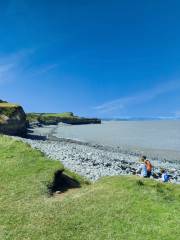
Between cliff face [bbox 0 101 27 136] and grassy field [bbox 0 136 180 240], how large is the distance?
2437 inches

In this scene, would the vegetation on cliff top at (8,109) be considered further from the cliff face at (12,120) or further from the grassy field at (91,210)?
the grassy field at (91,210)

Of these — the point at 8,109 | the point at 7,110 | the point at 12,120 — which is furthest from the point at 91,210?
the point at 8,109

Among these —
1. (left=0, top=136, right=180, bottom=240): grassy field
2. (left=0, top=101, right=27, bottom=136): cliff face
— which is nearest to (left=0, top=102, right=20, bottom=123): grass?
(left=0, top=101, right=27, bottom=136): cliff face

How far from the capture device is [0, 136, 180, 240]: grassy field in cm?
1711

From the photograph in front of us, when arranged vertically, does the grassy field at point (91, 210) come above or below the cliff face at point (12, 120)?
below

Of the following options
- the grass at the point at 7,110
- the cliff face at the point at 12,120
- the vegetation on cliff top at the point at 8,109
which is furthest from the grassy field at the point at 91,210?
the vegetation on cliff top at the point at 8,109

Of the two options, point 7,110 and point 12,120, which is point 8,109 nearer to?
point 7,110

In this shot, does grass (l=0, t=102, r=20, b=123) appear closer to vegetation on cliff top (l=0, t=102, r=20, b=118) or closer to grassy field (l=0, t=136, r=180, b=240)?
vegetation on cliff top (l=0, t=102, r=20, b=118)

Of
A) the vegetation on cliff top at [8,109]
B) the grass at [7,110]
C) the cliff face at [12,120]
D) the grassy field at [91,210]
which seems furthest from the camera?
the vegetation on cliff top at [8,109]

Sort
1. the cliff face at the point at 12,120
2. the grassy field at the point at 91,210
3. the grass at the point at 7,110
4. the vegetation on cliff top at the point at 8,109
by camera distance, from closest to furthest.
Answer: the grassy field at the point at 91,210 < the cliff face at the point at 12,120 < the grass at the point at 7,110 < the vegetation on cliff top at the point at 8,109

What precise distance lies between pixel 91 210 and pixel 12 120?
235 feet

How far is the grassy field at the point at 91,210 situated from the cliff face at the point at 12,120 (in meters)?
61.9

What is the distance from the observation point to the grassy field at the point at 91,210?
1711cm

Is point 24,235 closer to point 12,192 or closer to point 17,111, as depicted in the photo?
point 12,192
